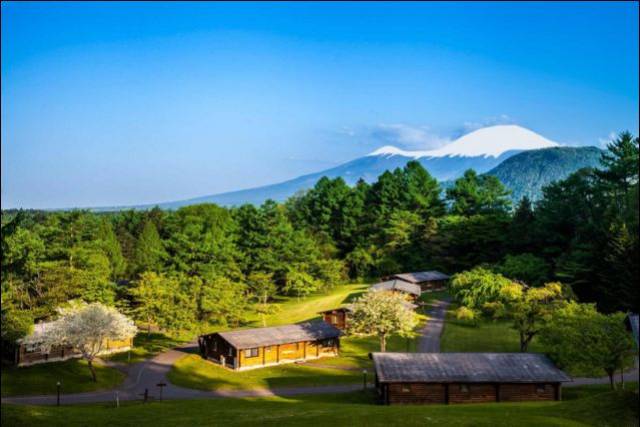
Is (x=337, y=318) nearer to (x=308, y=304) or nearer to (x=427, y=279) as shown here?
(x=308, y=304)

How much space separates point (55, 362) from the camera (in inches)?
1663

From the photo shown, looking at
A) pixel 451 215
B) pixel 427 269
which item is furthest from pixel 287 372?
pixel 451 215

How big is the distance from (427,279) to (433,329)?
1977cm

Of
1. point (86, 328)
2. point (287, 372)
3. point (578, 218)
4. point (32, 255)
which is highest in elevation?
point (578, 218)

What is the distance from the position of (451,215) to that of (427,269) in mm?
9728

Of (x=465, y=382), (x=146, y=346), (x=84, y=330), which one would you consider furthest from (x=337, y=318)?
(x=84, y=330)

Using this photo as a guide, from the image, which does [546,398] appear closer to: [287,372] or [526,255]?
[287,372]

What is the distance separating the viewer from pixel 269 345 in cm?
4366

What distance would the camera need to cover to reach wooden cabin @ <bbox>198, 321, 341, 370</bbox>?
42.9m

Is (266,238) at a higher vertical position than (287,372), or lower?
higher

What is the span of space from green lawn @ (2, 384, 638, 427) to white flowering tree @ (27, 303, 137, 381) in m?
11.6

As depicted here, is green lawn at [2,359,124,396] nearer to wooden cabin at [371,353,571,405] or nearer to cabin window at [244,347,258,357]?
cabin window at [244,347,258,357]

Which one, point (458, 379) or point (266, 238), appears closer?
point (458, 379)

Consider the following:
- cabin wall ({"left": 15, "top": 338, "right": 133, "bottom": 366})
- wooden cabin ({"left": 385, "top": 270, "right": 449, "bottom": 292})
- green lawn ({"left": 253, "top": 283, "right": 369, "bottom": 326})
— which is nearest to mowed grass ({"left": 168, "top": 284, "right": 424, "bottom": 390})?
cabin wall ({"left": 15, "top": 338, "right": 133, "bottom": 366})
